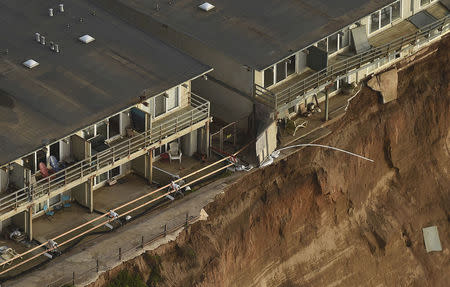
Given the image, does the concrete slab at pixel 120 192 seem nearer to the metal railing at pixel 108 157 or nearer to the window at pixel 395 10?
the metal railing at pixel 108 157

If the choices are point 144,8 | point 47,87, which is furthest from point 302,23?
point 47,87

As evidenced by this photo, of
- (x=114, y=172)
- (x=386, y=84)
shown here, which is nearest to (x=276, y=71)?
(x=386, y=84)

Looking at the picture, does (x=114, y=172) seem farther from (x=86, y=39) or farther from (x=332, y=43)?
(x=332, y=43)

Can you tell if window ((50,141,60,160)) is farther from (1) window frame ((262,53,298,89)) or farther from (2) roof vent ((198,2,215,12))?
(2) roof vent ((198,2,215,12))

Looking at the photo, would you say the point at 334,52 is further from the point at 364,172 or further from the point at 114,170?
the point at 114,170

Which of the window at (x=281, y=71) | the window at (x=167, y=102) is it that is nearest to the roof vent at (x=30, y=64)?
the window at (x=167, y=102)

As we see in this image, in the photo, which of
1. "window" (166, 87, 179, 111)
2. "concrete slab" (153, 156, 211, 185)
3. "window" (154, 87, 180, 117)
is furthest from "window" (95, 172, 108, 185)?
"window" (166, 87, 179, 111)
